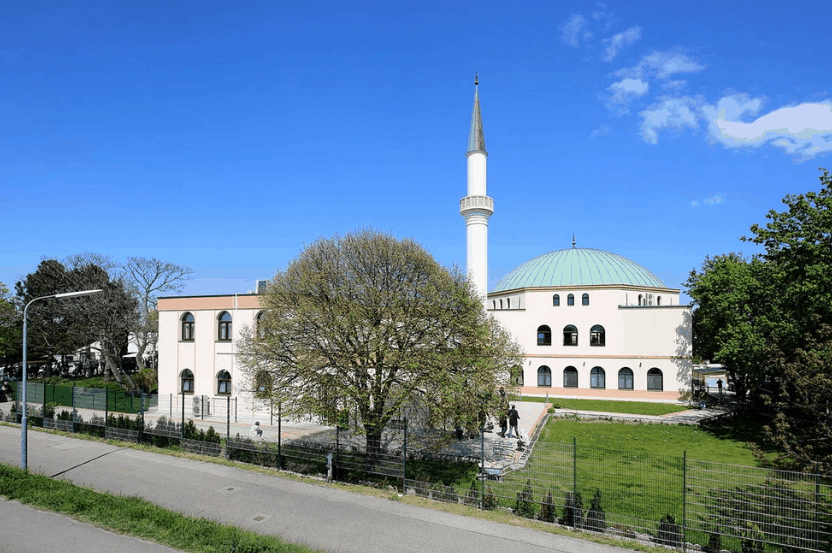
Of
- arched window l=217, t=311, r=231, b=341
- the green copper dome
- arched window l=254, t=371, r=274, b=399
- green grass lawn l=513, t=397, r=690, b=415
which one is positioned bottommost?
green grass lawn l=513, t=397, r=690, b=415

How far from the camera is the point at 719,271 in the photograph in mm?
33750

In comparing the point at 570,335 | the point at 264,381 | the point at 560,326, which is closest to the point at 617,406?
the point at 570,335

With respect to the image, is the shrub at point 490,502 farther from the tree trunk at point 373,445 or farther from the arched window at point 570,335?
the arched window at point 570,335

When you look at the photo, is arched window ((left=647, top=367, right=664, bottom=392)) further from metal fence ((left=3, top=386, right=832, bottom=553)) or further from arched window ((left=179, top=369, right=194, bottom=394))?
arched window ((left=179, top=369, right=194, bottom=394))

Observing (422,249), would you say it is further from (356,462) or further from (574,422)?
(574,422)

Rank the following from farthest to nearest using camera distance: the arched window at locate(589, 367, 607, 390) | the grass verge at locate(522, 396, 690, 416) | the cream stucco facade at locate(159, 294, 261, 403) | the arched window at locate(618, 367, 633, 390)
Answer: the arched window at locate(589, 367, 607, 390) < the arched window at locate(618, 367, 633, 390) < the grass verge at locate(522, 396, 690, 416) < the cream stucco facade at locate(159, 294, 261, 403)

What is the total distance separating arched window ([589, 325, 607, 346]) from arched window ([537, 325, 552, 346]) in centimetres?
314

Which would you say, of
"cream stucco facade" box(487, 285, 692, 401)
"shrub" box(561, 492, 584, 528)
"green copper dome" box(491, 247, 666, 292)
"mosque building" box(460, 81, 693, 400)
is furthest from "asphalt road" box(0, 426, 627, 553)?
"green copper dome" box(491, 247, 666, 292)

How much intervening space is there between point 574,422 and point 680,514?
1663 cm

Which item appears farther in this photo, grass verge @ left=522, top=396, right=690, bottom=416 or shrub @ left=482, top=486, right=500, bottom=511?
grass verge @ left=522, top=396, right=690, bottom=416

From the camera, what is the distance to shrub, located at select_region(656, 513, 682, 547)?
1134 centimetres

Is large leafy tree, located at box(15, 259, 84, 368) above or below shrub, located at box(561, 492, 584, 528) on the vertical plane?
above


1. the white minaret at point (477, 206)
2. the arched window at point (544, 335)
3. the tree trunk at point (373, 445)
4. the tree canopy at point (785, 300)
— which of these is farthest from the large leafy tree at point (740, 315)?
the tree trunk at point (373, 445)

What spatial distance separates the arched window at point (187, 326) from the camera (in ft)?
99.2
